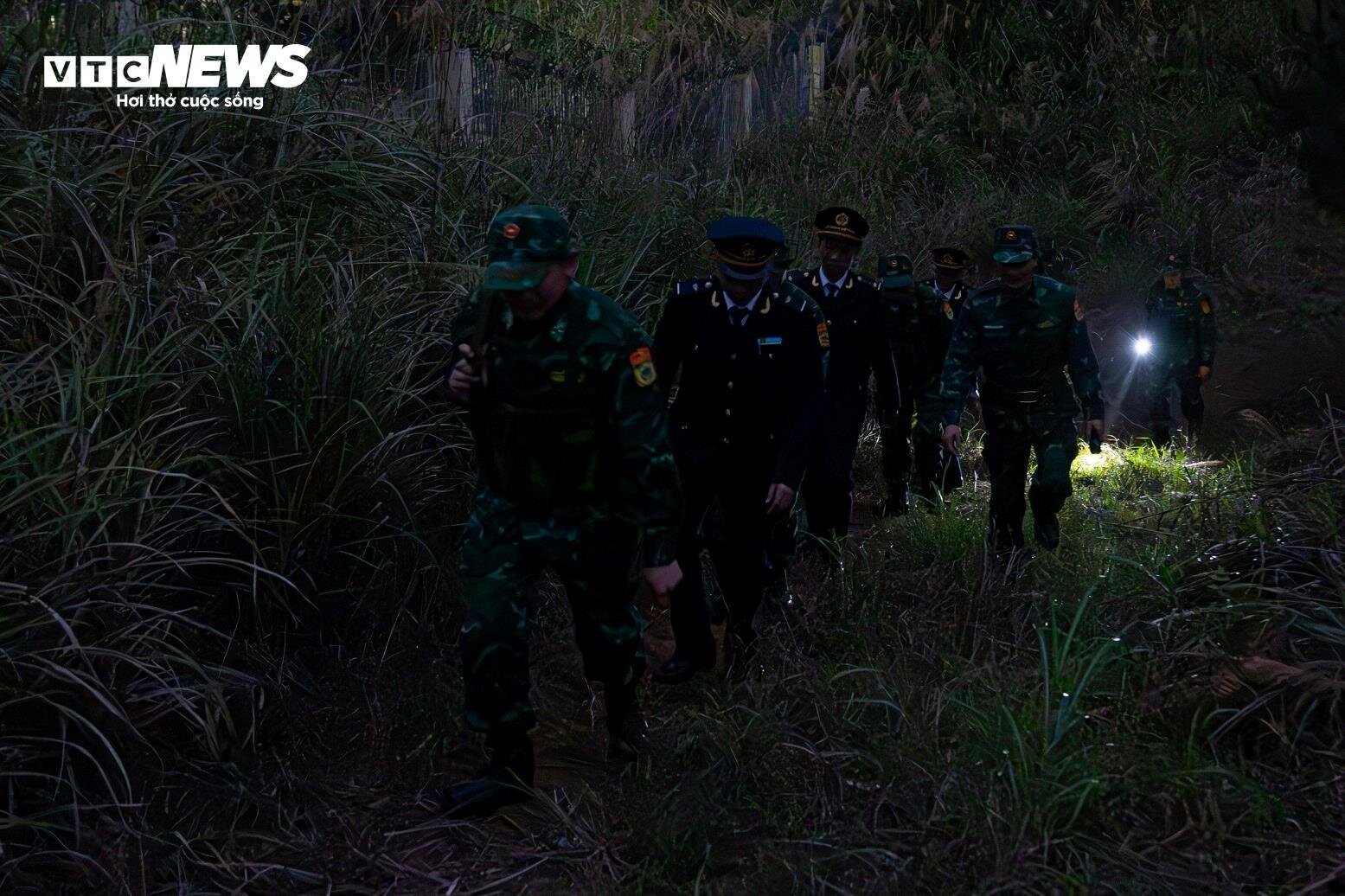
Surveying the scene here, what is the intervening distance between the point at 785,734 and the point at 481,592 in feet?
3.69

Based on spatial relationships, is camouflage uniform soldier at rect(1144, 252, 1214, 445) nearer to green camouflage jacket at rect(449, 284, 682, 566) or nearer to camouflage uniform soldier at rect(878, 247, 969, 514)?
camouflage uniform soldier at rect(878, 247, 969, 514)

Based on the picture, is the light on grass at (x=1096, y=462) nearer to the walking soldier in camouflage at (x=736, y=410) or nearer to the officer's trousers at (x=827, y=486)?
the officer's trousers at (x=827, y=486)

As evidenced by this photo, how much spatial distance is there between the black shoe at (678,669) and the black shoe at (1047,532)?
217 centimetres

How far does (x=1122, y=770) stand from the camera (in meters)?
4.02

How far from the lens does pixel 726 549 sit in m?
5.63

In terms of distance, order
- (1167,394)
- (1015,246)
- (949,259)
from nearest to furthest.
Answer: (1015,246) → (949,259) → (1167,394)

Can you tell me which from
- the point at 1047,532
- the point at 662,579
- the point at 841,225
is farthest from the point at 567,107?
the point at 662,579

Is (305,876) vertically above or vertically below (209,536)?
below

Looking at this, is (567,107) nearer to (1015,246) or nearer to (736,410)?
(1015,246)

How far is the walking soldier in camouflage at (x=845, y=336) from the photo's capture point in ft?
22.6

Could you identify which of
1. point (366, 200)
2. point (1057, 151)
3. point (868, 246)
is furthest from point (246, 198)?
point (1057, 151)

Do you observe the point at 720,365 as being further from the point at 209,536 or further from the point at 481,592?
the point at 209,536

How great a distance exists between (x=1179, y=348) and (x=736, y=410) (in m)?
6.69

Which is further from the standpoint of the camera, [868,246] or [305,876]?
[868,246]
